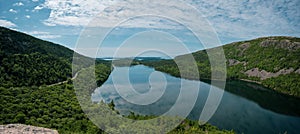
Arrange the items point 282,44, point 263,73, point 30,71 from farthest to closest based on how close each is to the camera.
→ point 282,44
point 263,73
point 30,71

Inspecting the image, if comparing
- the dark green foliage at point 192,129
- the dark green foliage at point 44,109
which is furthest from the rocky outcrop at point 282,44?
the dark green foliage at point 44,109

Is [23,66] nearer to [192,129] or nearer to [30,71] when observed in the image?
[30,71]

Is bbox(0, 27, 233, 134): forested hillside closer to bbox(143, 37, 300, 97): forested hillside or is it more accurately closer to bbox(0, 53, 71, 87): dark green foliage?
bbox(0, 53, 71, 87): dark green foliage

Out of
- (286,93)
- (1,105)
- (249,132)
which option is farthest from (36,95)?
(286,93)

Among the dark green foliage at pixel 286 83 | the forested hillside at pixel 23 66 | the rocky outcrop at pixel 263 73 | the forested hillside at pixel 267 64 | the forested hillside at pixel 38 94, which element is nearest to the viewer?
the forested hillside at pixel 38 94

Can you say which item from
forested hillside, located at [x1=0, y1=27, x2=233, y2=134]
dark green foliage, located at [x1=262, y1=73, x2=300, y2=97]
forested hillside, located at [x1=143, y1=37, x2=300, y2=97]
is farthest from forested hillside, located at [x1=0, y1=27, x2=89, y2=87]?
dark green foliage, located at [x1=262, y1=73, x2=300, y2=97]

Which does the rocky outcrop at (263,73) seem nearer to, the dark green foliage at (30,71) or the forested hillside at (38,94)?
the forested hillside at (38,94)

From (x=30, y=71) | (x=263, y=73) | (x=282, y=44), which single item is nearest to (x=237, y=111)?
(x=30, y=71)

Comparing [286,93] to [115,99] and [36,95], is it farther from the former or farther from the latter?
[36,95]
